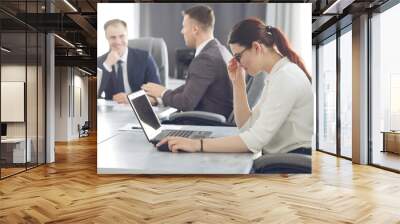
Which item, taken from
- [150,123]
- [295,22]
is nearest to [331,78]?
[295,22]

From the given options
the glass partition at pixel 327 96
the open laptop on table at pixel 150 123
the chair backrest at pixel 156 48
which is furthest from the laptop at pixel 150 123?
the glass partition at pixel 327 96

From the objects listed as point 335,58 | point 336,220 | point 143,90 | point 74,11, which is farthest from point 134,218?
point 335,58

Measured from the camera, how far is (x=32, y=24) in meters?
7.45

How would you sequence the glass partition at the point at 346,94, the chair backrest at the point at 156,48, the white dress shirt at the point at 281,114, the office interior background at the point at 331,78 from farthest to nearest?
the glass partition at the point at 346,94 → the office interior background at the point at 331,78 → the chair backrest at the point at 156,48 → the white dress shirt at the point at 281,114

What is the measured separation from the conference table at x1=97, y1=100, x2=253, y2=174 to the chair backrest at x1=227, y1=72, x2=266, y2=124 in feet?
1.70

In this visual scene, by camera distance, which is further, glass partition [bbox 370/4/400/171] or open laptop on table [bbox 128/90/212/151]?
glass partition [bbox 370/4/400/171]

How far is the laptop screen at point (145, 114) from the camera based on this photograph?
6.43m

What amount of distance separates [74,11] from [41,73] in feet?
4.95

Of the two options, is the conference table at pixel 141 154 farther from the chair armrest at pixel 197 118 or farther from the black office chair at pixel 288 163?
the black office chair at pixel 288 163

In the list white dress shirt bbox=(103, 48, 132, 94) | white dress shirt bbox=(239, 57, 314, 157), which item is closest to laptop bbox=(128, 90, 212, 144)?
white dress shirt bbox=(103, 48, 132, 94)

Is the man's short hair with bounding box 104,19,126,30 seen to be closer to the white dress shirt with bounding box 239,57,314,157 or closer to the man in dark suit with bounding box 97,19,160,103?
the man in dark suit with bounding box 97,19,160,103

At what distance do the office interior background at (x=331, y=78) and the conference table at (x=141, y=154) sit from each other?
1371mm

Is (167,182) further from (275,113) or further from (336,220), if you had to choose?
(336,220)

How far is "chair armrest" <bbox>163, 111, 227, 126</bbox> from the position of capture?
21.2 feet
